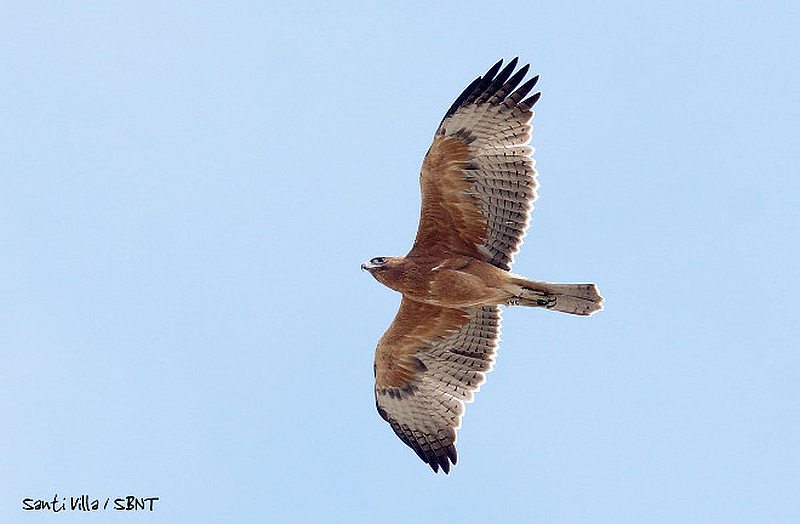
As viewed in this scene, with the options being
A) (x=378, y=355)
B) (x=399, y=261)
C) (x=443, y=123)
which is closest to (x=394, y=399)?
(x=378, y=355)

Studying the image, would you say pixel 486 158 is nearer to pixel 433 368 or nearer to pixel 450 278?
pixel 450 278

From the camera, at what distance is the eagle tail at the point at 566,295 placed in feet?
41.0

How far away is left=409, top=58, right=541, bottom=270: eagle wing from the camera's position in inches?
491

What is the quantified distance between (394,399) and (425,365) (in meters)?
0.57

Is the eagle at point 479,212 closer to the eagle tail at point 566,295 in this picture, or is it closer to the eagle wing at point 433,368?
the eagle tail at point 566,295

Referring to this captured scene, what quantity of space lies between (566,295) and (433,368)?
1.98 m

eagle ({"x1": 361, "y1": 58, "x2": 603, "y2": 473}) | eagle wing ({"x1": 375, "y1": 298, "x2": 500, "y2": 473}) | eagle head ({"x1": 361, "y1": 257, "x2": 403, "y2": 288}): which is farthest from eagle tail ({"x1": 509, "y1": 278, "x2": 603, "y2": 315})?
eagle head ({"x1": 361, "y1": 257, "x2": 403, "y2": 288})

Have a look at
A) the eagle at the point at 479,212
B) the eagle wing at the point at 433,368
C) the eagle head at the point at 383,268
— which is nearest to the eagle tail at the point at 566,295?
the eagle at the point at 479,212

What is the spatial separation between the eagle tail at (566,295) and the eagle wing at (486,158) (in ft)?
1.10

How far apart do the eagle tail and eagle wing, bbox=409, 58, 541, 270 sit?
334mm

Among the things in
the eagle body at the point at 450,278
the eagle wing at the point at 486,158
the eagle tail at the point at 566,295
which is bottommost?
the eagle tail at the point at 566,295

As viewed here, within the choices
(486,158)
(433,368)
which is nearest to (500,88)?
(486,158)

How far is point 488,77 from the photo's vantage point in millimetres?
12484

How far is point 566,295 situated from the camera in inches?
493
